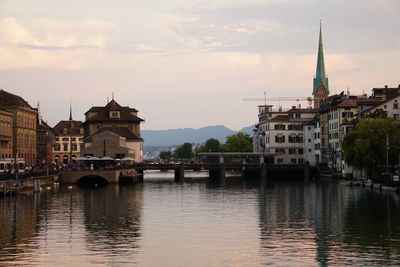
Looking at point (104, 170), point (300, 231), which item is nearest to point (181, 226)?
point (300, 231)

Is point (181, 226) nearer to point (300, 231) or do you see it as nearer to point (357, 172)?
point (300, 231)

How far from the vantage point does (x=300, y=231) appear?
72.7 meters

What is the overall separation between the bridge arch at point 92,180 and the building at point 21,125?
14.1 metres

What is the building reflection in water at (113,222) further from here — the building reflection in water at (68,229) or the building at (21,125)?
the building at (21,125)

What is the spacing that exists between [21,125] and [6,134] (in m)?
16.6

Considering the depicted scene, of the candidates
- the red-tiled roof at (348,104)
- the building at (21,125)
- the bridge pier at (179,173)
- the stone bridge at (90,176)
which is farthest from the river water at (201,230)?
the red-tiled roof at (348,104)

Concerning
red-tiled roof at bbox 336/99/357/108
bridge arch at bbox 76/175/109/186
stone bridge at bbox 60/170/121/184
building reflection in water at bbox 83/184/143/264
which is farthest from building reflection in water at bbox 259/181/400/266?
red-tiled roof at bbox 336/99/357/108

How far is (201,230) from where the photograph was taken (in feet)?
244

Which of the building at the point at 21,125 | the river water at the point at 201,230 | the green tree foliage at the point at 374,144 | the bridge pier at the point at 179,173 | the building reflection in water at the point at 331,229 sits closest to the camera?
the river water at the point at 201,230

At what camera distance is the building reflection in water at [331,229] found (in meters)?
58.1

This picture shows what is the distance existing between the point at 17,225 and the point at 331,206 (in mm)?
36600

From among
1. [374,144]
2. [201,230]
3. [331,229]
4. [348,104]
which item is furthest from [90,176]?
[331,229]

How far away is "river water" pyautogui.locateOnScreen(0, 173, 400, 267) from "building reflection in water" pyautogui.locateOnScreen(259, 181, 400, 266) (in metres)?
0.07

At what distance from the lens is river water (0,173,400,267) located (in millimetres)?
57781
